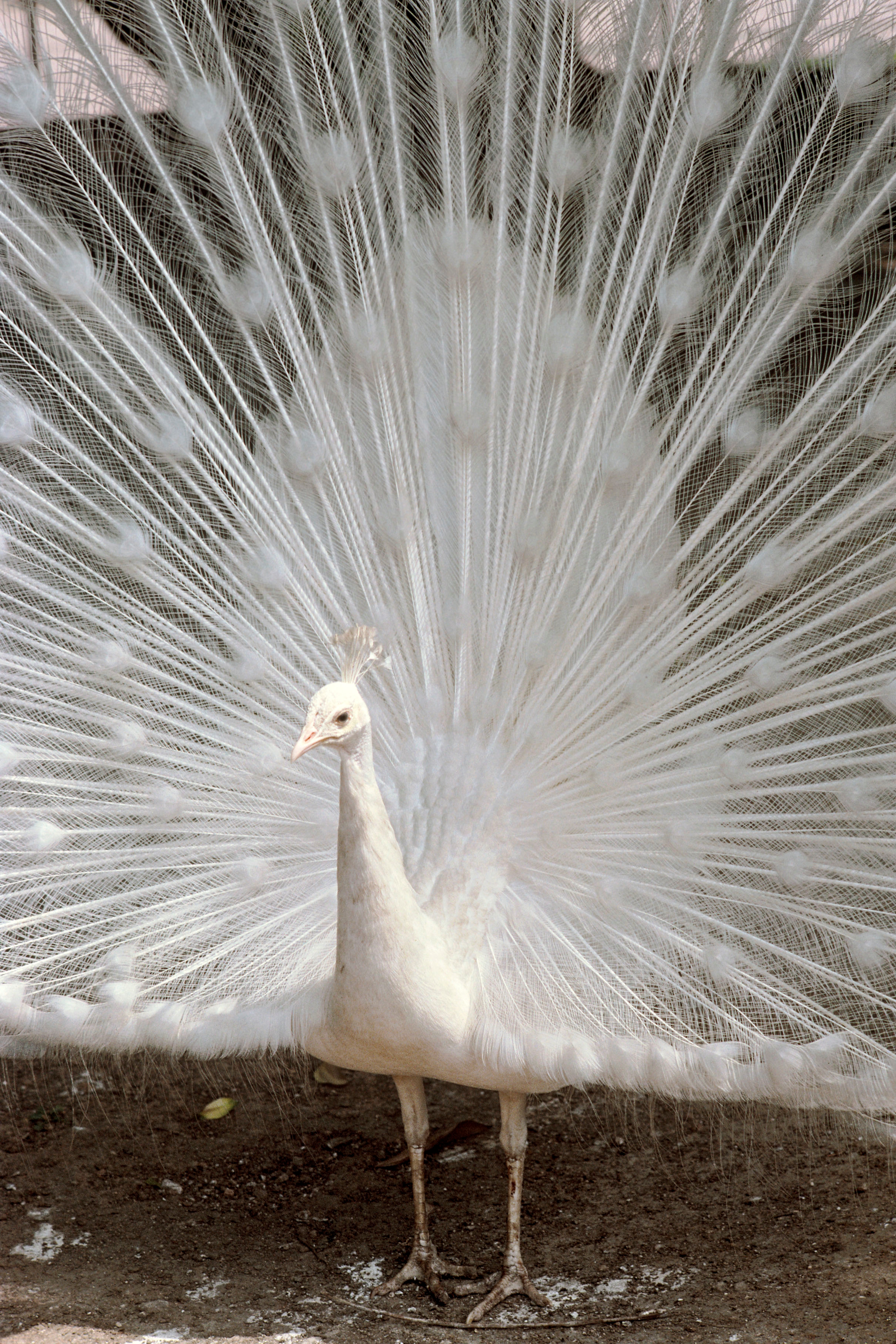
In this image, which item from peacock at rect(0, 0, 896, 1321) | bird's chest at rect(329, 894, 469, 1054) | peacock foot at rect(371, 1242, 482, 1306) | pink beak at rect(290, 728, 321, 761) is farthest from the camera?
peacock foot at rect(371, 1242, 482, 1306)

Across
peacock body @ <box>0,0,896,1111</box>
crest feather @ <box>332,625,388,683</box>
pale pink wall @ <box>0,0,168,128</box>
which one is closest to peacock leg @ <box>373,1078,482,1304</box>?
peacock body @ <box>0,0,896,1111</box>

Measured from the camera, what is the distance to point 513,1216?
3.28 meters

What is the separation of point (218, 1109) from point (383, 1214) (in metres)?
0.75

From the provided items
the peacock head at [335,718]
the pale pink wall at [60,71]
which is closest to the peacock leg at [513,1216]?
the peacock head at [335,718]

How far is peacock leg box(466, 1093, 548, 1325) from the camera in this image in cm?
319

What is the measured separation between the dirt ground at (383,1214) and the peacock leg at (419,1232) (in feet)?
0.14

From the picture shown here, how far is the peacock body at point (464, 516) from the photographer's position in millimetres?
2895

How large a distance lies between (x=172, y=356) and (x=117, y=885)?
1.35 metres

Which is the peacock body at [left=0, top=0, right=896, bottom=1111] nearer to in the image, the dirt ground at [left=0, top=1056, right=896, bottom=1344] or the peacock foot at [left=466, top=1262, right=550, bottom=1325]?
the dirt ground at [left=0, top=1056, right=896, bottom=1344]

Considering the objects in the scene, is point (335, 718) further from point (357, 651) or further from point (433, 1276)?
point (433, 1276)

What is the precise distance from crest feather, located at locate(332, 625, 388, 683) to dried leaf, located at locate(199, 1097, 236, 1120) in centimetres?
213

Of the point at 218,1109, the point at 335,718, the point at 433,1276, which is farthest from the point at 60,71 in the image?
the point at 433,1276

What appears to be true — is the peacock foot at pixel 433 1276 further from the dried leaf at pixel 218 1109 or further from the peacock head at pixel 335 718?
the peacock head at pixel 335 718

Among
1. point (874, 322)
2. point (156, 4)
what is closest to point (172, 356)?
point (156, 4)
